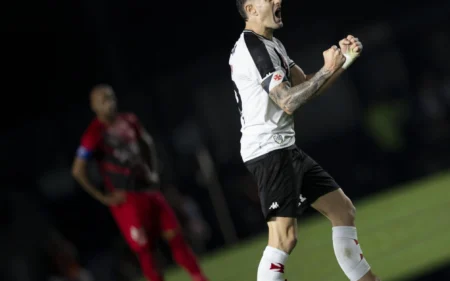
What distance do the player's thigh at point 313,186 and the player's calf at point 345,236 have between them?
1.0 inches

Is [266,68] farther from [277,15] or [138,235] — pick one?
[138,235]

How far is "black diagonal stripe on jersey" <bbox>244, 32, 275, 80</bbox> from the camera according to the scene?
519cm

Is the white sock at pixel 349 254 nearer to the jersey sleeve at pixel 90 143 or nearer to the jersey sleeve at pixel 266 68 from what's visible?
the jersey sleeve at pixel 266 68

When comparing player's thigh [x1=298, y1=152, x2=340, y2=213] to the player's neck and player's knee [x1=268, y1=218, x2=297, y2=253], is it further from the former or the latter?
the player's neck

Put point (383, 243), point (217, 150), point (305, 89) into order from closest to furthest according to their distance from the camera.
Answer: point (305, 89) < point (383, 243) < point (217, 150)

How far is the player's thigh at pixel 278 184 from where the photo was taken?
5379 mm

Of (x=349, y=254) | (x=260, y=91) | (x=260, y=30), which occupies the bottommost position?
(x=349, y=254)

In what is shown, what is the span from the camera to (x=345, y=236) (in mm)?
5543

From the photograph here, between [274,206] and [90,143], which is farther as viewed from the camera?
[90,143]

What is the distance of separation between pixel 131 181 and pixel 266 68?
331cm

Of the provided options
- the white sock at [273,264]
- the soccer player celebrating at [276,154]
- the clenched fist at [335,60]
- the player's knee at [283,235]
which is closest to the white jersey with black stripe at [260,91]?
the soccer player celebrating at [276,154]

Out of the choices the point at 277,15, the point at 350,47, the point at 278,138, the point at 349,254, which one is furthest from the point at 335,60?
the point at 349,254

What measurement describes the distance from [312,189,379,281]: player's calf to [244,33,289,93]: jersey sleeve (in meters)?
0.87

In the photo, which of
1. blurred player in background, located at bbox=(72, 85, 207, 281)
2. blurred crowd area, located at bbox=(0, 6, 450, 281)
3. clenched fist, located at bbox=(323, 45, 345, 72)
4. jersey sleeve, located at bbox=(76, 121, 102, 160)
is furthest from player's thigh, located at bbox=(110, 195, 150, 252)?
blurred crowd area, located at bbox=(0, 6, 450, 281)
